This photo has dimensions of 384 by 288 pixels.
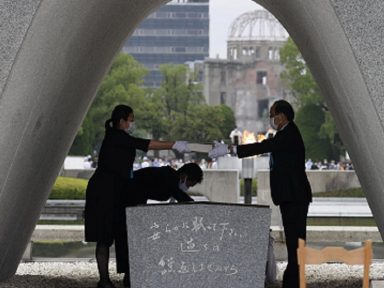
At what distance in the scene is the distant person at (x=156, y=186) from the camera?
403 inches

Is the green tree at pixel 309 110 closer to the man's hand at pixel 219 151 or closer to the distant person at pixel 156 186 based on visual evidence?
the distant person at pixel 156 186

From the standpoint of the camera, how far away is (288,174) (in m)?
9.52

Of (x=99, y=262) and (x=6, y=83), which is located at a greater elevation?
(x=6, y=83)

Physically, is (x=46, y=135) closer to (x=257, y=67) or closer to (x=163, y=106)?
(x=163, y=106)

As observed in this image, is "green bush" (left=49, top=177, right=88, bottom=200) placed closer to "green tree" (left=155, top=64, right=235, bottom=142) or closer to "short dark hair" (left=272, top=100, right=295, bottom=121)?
"short dark hair" (left=272, top=100, right=295, bottom=121)

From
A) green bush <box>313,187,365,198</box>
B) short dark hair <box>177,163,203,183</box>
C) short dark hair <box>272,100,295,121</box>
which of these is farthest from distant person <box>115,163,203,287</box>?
green bush <box>313,187,365,198</box>

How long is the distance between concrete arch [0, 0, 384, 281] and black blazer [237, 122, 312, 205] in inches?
17.7

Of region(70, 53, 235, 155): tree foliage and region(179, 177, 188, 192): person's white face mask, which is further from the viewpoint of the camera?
region(70, 53, 235, 155): tree foliage

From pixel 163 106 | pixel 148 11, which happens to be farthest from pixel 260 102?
pixel 148 11

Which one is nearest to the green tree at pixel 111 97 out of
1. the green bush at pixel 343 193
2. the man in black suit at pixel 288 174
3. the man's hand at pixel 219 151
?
the green bush at pixel 343 193

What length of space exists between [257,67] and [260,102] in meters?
4.12

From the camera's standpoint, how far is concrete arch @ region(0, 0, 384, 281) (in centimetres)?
803

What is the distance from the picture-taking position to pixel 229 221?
28.6ft

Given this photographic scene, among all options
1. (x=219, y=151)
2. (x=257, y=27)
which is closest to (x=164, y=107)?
(x=257, y=27)
